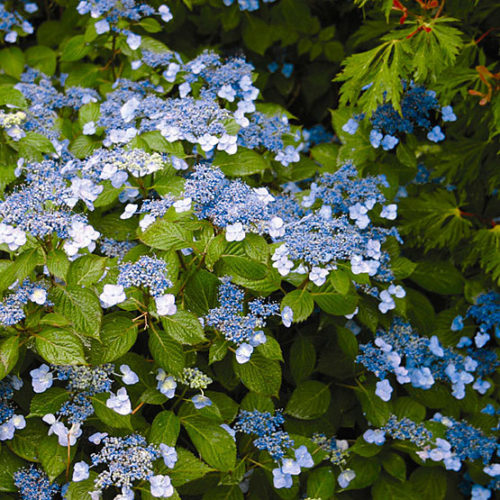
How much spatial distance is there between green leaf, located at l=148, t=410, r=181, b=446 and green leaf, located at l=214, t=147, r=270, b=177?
72 cm

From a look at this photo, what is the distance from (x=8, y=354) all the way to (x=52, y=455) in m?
0.30

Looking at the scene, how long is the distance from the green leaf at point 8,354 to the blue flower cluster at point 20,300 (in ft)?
0.15

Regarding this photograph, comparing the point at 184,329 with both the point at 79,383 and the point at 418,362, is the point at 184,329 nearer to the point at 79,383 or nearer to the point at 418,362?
the point at 79,383

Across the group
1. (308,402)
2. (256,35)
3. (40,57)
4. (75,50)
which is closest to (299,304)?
(308,402)

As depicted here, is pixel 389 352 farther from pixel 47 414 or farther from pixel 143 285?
pixel 47 414

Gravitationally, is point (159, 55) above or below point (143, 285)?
above

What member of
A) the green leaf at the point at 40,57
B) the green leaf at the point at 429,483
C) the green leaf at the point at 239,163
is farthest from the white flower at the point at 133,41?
the green leaf at the point at 429,483

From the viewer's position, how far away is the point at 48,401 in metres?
1.47

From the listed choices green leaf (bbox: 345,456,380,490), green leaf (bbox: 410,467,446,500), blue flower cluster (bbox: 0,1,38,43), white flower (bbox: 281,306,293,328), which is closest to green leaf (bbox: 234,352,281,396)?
white flower (bbox: 281,306,293,328)

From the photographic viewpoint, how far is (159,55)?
2.09m

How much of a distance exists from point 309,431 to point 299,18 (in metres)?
1.78

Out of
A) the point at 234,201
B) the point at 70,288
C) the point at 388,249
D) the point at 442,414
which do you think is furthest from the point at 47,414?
the point at 442,414

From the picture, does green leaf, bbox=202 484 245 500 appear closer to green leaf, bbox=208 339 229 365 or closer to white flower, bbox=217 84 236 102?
green leaf, bbox=208 339 229 365

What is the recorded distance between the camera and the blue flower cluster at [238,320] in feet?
4.75
